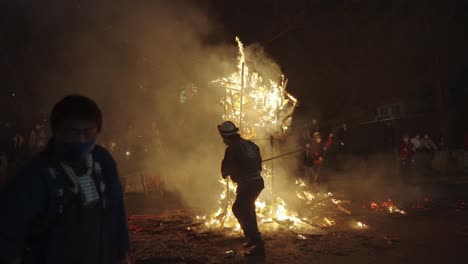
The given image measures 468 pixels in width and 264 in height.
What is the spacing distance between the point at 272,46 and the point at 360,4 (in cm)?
481

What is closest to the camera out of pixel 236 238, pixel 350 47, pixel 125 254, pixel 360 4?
pixel 125 254

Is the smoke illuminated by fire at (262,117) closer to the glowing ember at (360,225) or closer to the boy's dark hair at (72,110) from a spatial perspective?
the glowing ember at (360,225)

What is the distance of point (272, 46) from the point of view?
61.5 feet

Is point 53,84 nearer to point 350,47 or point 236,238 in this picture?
point 236,238

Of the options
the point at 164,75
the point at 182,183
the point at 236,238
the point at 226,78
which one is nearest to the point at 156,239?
the point at 236,238

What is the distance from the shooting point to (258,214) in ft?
23.1

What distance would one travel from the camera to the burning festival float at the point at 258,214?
5.67 m

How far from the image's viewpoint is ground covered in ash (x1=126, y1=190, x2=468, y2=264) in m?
4.94

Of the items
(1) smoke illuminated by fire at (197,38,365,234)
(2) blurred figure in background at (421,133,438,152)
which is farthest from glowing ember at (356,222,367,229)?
(2) blurred figure in background at (421,133,438,152)

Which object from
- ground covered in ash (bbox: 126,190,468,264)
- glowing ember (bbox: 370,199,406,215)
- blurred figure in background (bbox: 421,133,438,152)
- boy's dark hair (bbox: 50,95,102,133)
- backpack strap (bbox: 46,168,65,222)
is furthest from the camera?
blurred figure in background (bbox: 421,133,438,152)

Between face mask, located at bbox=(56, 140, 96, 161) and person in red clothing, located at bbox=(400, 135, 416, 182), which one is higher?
face mask, located at bbox=(56, 140, 96, 161)

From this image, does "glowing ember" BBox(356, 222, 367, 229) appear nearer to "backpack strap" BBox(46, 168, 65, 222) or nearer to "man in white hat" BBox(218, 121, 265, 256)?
"man in white hat" BBox(218, 121, 265, 256)

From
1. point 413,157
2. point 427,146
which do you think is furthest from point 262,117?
point 427,146

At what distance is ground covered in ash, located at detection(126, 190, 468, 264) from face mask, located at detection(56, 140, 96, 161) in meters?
3.27
